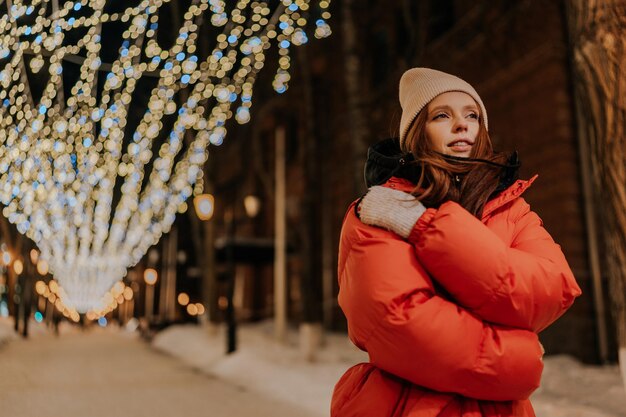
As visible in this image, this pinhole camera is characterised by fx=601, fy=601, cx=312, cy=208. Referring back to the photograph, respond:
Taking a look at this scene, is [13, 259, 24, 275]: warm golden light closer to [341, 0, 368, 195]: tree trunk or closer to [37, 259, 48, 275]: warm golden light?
[37, 259, 48, 275]: warm golden light

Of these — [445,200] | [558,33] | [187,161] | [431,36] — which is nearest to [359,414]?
[445,200]

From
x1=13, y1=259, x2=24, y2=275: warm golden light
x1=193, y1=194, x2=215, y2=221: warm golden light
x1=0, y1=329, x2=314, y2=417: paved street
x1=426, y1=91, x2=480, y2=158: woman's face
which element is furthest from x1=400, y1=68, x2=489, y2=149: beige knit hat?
x1=13, y1=259, x2=24, y2=275: warm golden light

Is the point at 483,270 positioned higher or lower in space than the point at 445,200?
lower

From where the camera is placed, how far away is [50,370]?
11.2 m

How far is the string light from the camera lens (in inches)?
291

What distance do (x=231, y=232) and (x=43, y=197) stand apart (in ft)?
19.6

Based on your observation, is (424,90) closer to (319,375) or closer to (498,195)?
(498,195)

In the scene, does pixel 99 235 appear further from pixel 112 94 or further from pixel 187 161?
pixel 112 94

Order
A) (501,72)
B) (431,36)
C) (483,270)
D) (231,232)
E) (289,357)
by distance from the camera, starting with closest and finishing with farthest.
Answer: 1. (483,270)
2. (289,357)
3. (501,72)
4. (231,232)
5. (431,36)

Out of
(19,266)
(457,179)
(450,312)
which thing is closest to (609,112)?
(457,179)

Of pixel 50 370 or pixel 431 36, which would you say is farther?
pixel 431 36

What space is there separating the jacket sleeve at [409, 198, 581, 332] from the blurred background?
975mm

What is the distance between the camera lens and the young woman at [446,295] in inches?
61.1

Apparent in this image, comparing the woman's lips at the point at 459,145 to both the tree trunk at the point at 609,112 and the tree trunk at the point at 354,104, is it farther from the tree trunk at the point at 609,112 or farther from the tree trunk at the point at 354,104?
the tree trunk at the point at 354,104
